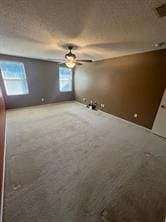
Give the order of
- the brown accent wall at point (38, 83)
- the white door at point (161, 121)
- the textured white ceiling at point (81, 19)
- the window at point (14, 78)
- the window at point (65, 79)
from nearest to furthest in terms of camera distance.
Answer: the textured white ceiling at point (81, 19)
the white door at point (161, 121)
the window at point (14, 78)
the brown accent wall at point (38, 83)
the window at point (65, 79)

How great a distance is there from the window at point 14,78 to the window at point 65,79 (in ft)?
6.02

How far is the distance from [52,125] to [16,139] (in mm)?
A: 1053

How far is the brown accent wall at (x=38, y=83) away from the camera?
15.3ft

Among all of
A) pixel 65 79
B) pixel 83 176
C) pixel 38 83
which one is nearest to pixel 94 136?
pixel 83 176

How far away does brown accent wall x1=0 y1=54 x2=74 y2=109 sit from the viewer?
4.66 meters

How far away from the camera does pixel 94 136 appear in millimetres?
2904

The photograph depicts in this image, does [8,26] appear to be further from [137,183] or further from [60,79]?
[60,79]

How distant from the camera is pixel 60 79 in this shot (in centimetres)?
595

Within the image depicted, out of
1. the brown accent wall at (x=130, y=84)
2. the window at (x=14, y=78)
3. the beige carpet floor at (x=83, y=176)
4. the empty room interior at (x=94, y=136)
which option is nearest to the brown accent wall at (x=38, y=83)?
the window at (x=14, y=78)

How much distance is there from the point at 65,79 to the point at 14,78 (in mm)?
2539

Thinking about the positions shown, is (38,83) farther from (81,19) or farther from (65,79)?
(81,19)

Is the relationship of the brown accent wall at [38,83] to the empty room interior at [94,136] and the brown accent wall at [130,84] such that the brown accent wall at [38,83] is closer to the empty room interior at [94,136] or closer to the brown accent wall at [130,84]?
the empty room interior at [94,136]

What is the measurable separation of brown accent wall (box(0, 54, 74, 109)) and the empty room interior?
0.70 metres

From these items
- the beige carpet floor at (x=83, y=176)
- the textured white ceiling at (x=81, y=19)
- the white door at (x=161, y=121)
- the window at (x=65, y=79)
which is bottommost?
the beige carpet floor at (x=83, y=176)
